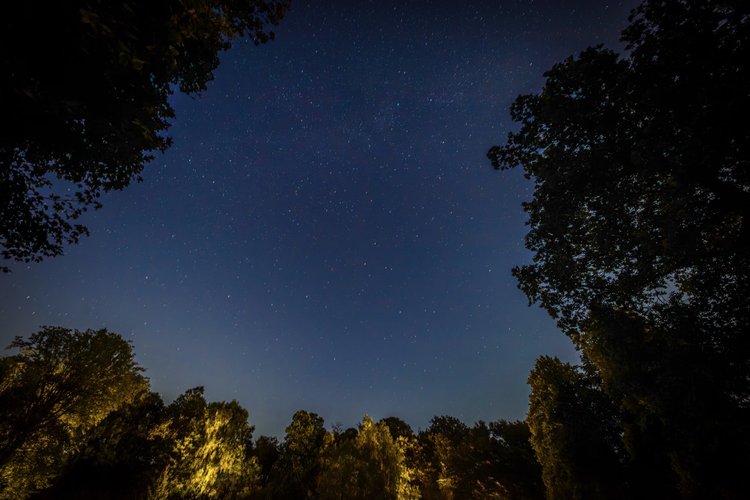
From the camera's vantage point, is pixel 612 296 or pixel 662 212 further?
pixel 612 296

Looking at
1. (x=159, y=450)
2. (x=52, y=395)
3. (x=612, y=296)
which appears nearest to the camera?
(x=612, y=296)

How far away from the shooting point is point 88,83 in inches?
297

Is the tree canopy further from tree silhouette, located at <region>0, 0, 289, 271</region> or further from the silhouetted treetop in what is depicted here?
tree silhouette, located at <region>0, 0, 289, 271</region>

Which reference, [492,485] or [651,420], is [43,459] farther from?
[651,420]

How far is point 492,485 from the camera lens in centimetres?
2761

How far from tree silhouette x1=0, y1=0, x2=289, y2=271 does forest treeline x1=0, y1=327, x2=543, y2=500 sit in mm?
13233

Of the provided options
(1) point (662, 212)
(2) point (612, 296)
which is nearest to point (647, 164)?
(1) point (662, 212)

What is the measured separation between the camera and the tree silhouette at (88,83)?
18.8ft

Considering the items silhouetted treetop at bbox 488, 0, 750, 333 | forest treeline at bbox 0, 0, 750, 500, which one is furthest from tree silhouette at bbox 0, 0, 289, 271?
silhouetted treetop at bbox 488, 0, 750, 333

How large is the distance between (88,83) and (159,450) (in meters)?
45.2

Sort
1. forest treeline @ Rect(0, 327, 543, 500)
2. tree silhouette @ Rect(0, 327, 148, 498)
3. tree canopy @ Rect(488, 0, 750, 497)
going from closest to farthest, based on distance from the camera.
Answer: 1. tree canopy @ Rect(488, 0, 750, 497)
2. forest treeline @ Rect(0, 327, 543, 500)
3. tree silhouette @ Rect(0, 327, 148, 498)

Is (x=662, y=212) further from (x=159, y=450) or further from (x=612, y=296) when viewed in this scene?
(x=159, y=450)

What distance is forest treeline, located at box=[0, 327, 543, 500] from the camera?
1445cm

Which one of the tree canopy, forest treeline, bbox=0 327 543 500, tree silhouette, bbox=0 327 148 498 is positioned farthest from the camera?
tree silhouette, bbox=0 327 148 498
